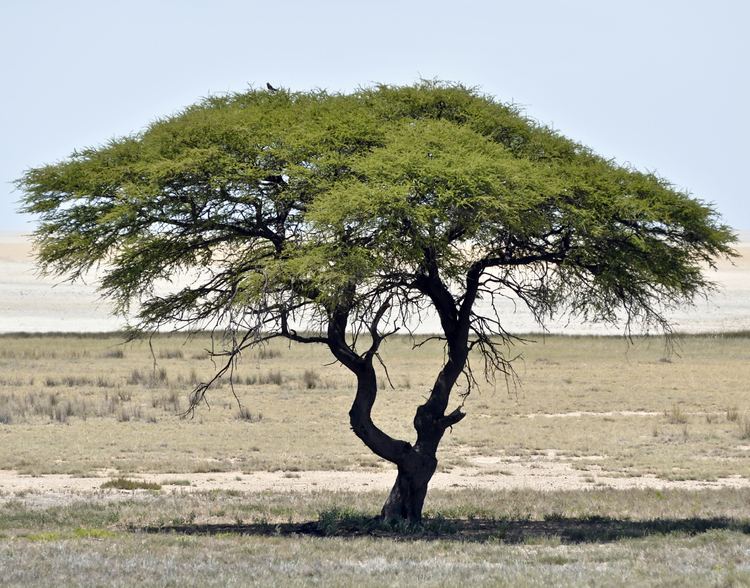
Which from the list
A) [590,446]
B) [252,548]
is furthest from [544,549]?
[590,446]

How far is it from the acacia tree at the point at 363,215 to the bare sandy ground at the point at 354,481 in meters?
5.99

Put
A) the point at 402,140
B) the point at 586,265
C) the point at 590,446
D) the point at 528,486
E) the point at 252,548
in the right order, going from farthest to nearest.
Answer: the point at 590,446 < the point at 528,486 < the point at 586,265 < the point at 402,140 < the point at 252,548

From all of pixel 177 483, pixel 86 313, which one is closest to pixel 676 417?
pixel 177 483

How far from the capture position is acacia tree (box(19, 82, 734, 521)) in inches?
653

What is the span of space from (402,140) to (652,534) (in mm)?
6555

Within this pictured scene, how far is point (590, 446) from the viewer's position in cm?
3167

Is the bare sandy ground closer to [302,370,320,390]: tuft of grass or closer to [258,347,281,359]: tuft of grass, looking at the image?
[302,370,320,390]: tuft of grass

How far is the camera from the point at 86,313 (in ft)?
275

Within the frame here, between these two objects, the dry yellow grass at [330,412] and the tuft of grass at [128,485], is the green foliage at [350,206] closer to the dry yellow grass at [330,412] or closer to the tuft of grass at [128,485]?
the tuft of grass at [128,485]

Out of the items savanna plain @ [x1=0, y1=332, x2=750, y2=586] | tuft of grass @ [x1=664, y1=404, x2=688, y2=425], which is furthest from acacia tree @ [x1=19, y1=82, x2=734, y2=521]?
tuft of grass @ [x1=664, y1=404, x2=688, y2=425]

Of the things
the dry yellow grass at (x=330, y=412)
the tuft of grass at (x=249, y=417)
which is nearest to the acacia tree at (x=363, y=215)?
the dry yellow grass at (x=330, y=412)

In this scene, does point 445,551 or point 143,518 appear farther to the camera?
point 143,518

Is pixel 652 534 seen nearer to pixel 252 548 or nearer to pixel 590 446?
pixel 252 548

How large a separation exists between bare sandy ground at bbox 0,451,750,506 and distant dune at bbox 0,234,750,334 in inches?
1402
